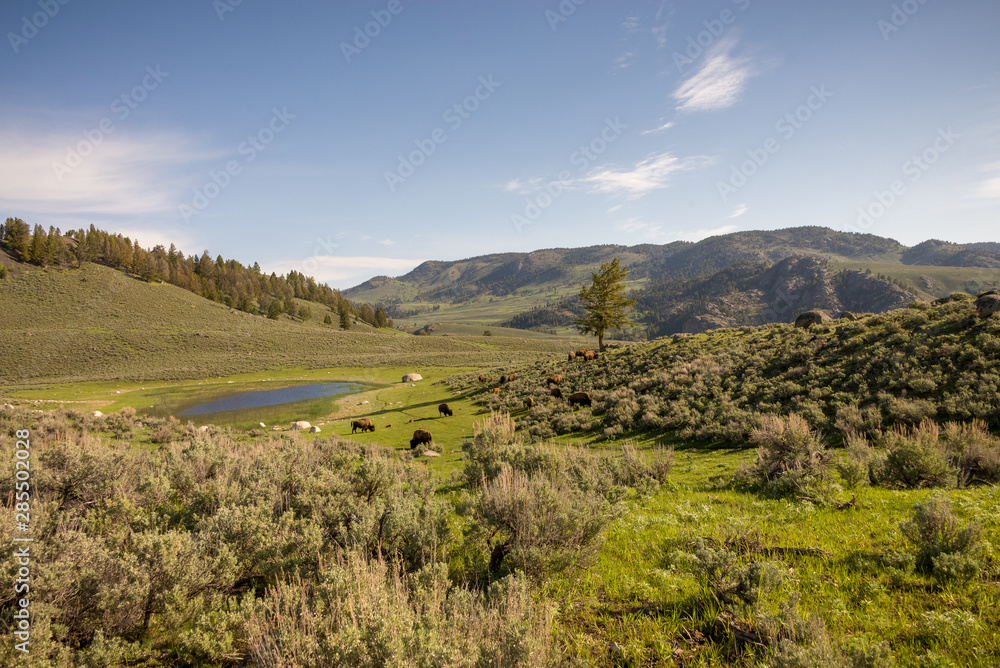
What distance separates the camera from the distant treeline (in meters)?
93.5

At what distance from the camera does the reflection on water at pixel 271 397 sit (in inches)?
1396

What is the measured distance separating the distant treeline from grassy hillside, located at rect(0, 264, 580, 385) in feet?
25.9

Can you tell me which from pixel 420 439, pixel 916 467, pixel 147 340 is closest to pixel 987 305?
pixel 916 467

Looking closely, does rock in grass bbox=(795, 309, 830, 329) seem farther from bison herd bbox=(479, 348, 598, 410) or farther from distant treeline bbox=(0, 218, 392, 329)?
distant treeline bbox=(0, 218, 392, 329)

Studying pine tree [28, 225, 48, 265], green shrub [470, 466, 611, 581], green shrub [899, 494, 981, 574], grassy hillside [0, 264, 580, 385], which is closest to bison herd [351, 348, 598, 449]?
green shrub [470, 466, 611, 581]

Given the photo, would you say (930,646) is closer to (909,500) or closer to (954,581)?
(954,581)

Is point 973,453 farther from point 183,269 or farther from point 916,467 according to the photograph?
point 183,269

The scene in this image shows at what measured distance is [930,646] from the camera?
3.76 meters

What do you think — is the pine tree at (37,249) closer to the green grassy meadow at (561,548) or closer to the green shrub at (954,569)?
the green grassy meadow at (561,548)

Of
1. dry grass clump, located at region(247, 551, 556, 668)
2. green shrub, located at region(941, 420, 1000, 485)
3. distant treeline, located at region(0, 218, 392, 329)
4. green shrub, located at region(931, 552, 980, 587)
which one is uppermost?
distant treeline, located at region(0, 218, 392, 329)

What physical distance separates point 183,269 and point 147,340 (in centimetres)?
6390

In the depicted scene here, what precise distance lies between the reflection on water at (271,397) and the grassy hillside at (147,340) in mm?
21427

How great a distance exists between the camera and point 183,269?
399 ft

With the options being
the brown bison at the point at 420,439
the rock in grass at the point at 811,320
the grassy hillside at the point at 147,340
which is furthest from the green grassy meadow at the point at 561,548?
the grassy hillside at the point at 147,340
